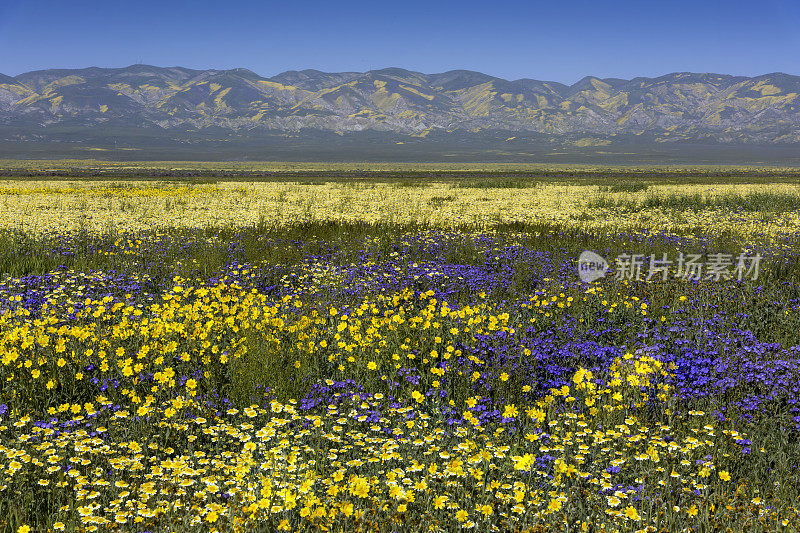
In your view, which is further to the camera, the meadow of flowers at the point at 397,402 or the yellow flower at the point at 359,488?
Answer: the meadow of flowers at the point at 397,402

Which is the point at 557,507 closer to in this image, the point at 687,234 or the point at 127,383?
the point at 127,383

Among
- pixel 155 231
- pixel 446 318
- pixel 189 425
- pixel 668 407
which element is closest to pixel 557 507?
pixel 668 407

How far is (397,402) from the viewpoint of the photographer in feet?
19.0

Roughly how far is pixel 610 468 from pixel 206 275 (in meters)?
9.35

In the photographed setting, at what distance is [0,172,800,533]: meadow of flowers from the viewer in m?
3.76

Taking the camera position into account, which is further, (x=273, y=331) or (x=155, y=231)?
(x=155, y=231)

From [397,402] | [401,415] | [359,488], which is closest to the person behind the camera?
[359,488]

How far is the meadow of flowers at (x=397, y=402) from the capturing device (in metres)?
3.76

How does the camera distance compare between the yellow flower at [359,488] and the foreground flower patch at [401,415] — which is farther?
the foreground flower patch at [401,415]

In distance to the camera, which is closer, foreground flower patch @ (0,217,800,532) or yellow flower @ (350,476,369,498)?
yellow flower @ (350,476,369,498)

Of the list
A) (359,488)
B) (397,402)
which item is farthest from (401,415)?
(359,488)

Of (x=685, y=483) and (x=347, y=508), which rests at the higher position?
(x=347, y=508)

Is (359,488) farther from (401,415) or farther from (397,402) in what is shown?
(397,402)

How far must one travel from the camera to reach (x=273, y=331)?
23.5 feet
